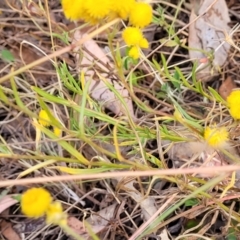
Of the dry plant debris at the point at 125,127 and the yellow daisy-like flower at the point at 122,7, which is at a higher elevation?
the yellow daisy-like flower at the point at 122,7

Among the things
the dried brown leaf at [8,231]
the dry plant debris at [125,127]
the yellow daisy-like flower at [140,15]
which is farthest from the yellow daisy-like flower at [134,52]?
the dried brown leaf at [8,231]

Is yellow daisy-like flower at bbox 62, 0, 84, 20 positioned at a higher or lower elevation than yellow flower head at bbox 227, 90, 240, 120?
higher

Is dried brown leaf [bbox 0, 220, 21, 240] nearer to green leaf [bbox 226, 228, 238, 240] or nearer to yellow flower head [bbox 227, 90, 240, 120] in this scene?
green leaf [bbox 226, 228, 238, 240]

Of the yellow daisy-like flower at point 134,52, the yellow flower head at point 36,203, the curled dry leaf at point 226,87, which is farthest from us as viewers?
the curled dry leaf at point 226,87

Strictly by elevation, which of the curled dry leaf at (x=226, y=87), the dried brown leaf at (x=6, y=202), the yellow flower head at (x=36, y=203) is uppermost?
the yellow flower head at (x=36, y=203)

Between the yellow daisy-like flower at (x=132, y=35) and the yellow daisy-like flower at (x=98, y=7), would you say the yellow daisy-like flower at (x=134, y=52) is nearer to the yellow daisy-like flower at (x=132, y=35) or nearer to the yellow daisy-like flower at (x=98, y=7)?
the yellow daisy-like flower at (x=132, y=35)

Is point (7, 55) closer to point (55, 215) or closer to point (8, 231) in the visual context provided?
point (8, 231)

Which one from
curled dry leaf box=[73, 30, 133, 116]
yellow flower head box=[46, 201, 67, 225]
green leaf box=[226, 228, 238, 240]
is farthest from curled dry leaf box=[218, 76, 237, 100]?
yellow flower head box=[46, 201, 67, 225]

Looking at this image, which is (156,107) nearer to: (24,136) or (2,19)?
(24,136)
